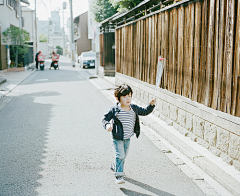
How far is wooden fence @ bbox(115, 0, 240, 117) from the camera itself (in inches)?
185

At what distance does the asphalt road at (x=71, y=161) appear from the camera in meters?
4.08

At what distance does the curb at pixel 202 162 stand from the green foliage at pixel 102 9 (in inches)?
923

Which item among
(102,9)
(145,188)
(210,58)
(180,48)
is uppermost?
(102,9)

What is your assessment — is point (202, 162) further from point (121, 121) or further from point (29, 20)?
point (29, 20)

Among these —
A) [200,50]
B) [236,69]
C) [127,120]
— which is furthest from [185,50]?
[127,120]

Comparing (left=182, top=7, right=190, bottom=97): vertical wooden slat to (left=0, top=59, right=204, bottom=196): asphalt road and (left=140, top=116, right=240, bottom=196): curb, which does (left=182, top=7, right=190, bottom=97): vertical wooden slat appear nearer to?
(left=140, top=116, right=240, bottom=196): curb

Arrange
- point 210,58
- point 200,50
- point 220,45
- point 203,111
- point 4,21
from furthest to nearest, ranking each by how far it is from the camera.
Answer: point 4,21 < point 200,50 < point 203,111 < point 210,58 < point 220,45

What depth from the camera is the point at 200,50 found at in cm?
582

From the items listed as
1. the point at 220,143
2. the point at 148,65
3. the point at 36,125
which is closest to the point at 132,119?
the point at 220,143

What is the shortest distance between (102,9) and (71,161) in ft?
85.1

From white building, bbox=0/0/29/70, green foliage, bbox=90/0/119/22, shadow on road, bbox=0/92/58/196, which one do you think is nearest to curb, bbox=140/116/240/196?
shadow on road, bbox=0/92/58/196

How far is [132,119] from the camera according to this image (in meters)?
4.18

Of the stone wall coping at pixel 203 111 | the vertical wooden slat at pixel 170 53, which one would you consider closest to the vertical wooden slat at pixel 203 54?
the stone wall coping at pixel 203 111

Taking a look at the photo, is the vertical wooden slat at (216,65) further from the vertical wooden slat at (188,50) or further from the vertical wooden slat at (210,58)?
the vertical wooden slat at (188,50)
